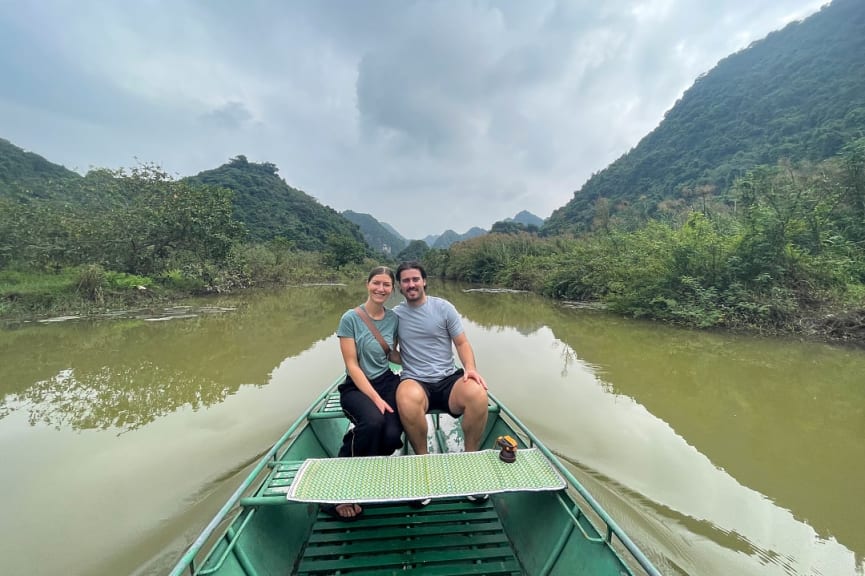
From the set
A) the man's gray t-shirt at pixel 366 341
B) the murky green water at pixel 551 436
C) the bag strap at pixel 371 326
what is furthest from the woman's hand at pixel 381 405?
the murky green water at pixel 551 436

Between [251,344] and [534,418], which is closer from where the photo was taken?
[534,418]

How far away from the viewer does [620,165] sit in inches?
2095

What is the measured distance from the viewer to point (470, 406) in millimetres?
2307

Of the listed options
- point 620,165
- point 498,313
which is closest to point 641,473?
point 498,313

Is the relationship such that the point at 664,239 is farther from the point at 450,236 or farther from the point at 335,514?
the point at 450,236

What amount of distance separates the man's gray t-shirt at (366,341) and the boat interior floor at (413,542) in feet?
2.58

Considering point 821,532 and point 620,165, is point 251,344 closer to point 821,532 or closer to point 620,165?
point 821,532

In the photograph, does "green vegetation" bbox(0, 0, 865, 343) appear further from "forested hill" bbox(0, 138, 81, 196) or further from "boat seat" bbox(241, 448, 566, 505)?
"boat seat" bbox(241, 448, 566, 505)

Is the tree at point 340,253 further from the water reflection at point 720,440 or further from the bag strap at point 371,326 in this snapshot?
the bag strap at point 371,326

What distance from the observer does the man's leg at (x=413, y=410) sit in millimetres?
2256

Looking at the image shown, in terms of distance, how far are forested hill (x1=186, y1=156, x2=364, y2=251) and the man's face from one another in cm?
4446

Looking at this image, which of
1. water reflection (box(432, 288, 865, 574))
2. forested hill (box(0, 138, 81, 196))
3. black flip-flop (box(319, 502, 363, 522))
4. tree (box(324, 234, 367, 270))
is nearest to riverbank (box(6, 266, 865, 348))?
water reflection (box(432, 288, 865, 574))

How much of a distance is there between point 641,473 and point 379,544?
2.33 metres

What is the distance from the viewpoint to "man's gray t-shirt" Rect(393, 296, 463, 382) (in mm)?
2500
